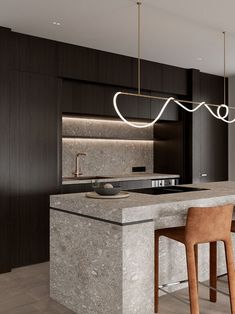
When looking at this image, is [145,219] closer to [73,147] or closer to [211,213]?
[211,213]

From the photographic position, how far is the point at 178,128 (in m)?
6.65

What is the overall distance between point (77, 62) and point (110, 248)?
3052 mm

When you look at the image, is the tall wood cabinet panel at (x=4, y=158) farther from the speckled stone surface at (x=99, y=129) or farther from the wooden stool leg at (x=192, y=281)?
the wooden stool leg at (x=192, y=281)

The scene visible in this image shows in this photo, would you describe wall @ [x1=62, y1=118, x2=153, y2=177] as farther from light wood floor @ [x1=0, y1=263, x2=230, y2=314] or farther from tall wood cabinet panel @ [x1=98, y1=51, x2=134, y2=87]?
light wood floor @ [x1=0, y1=263, x2=230, y2=314]

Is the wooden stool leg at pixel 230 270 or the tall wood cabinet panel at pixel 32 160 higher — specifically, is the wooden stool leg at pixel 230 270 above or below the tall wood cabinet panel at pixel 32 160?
below

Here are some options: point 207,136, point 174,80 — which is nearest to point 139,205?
point 174,80

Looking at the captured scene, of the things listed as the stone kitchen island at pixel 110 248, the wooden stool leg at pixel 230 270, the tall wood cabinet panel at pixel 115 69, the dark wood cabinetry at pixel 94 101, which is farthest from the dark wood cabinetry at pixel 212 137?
the wooden stool leg at pixel 230 270

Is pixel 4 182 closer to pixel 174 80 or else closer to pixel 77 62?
pixel 77 62

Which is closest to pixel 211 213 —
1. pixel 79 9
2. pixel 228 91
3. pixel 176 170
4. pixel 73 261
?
pixel 73 261

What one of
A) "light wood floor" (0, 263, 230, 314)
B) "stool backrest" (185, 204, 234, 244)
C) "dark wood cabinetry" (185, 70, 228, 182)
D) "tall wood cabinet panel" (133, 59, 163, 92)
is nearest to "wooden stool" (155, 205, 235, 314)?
"stool backrest" (185, 204, 234, 244)

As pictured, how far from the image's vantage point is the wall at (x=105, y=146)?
18.9ft

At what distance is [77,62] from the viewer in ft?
16.8

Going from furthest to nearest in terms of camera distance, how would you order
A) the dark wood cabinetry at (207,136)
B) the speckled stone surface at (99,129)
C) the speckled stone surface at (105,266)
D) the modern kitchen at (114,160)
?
the dark wood cabinetry at (207,136) < the speckled stone surface at (99,129) < the modern kitchen at (114,160) < the speckled stone surface at (105,266)

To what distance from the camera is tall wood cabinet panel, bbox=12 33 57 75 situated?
15.1 ft
